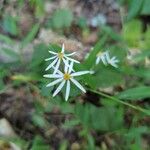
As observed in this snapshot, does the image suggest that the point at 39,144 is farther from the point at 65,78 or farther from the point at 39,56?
the point at 65,78

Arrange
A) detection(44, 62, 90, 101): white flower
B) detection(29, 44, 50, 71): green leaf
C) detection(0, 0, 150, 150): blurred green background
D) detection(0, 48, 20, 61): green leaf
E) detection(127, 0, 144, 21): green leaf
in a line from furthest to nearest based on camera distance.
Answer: detection(127, 0, 144, 21): green leaf
detection(0, 48, 20, 61): green leaf
detection(0, 0, 150, 150): blurred green background
detection(29, 44, 50, 71): green leaf
detection(44, 62, 90, 101): white flower

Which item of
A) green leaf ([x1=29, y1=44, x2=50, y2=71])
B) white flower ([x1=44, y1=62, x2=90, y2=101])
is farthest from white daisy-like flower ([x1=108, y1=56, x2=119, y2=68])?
white flower ([x1=44, y1=62, x2=90, y2=101])

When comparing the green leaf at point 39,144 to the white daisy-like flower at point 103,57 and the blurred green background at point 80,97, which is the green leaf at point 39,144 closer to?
the blurred green background at point 80,97

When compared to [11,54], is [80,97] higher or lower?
lower

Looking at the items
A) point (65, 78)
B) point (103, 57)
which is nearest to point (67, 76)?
point (65, 78)

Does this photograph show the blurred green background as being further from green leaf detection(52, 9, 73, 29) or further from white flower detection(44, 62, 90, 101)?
white flower detection(44, 62, 90, 101)

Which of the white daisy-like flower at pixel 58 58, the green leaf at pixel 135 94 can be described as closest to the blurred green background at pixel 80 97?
the green leaf at pixel 135 94

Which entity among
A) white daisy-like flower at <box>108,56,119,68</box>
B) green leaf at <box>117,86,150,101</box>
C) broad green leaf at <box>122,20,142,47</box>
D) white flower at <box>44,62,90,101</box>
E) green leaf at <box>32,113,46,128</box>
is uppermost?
broad green leaf at <box>122,20,142,47</box>

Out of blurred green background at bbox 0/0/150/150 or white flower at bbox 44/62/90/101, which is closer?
white flower at bbox 44/62/90/101

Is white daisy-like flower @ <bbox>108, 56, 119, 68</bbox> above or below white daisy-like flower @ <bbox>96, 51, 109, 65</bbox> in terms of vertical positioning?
below
